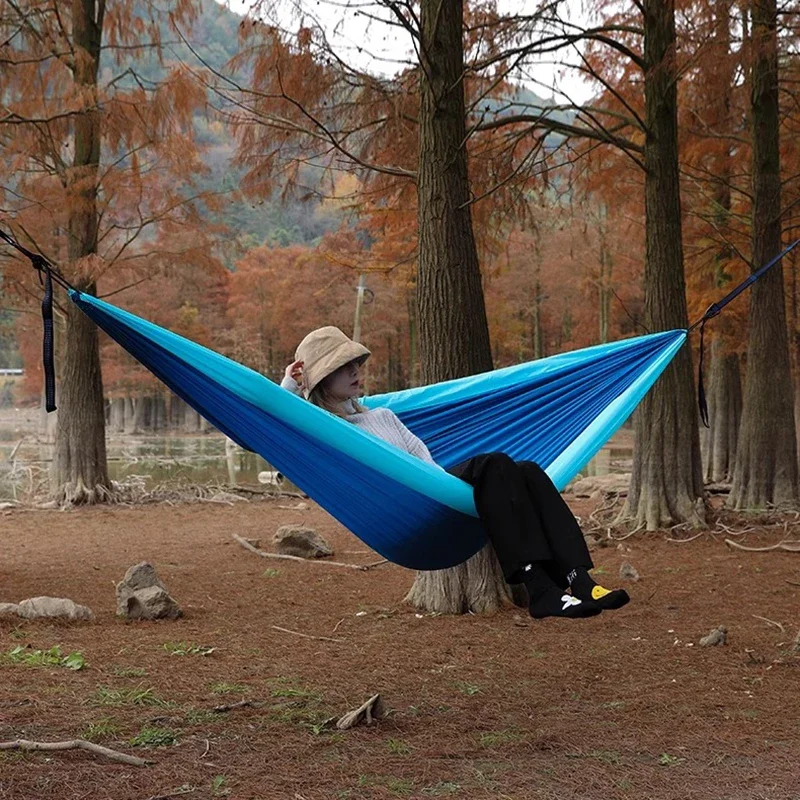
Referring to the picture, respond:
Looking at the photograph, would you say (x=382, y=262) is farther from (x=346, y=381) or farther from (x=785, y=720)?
(x=785, y=720)

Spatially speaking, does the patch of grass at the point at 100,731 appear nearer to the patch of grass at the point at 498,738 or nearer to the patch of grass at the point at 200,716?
the patch of grass at the point at 200,716

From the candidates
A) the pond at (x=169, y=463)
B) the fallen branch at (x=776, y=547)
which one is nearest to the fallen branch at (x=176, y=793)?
the fallen branch at (x=776, y=547)

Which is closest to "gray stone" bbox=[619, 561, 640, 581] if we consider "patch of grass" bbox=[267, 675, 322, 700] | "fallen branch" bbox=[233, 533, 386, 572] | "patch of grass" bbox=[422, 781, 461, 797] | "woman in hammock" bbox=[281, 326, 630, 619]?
"fallen branch" bbox=[233, 533, 386, 572]

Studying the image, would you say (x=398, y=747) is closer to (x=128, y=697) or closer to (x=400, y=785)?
(x=400, y=785)

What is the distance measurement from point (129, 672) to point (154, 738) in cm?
57

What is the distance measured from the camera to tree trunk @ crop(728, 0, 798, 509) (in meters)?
5.63

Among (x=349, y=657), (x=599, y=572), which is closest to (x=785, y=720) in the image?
(x=349, y=657)

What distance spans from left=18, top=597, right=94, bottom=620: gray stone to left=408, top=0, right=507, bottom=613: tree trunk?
109 centimetres

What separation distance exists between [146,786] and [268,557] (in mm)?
2949

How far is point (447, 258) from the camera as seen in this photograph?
348cm

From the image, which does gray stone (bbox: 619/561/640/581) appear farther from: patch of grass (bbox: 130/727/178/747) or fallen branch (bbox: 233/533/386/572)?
patch of grass (bbox: 130/727/178/747)

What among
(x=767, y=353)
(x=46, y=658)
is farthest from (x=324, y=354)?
(x=767, y=353)

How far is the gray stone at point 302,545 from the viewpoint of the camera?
15.5 feet

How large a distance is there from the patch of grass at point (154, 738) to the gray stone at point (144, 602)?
125 cm
